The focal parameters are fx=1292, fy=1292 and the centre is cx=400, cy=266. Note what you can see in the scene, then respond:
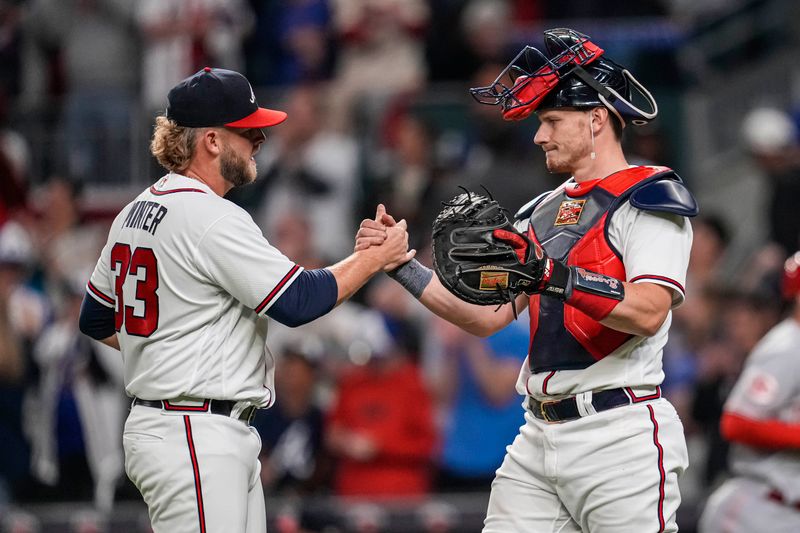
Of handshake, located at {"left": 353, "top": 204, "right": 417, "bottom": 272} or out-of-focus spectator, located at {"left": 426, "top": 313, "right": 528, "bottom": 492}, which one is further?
out-of-focus spectator, located at {"left": 426, "top": 313, "right": 528, "bottom": 492}

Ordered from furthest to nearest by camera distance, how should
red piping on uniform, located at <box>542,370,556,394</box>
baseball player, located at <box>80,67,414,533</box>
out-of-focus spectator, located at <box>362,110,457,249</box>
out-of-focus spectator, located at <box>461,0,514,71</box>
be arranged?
out-of-focus spectator, located at <box>461,0,514,71</box>, out-of-focus spectator, located at <box>362,110,457,249</box>, red piping on uniform, located at <box>542,370,556,394</box>, baseball player, located at <box>80,67,414,533</box>

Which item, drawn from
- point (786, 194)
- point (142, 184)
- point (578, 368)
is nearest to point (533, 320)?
point (578, 368)

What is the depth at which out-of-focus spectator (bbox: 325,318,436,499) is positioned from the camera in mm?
7816

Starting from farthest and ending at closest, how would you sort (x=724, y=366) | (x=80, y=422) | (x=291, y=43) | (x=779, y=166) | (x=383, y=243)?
(x=291, y=43) → (x=779, y=166) → (x=80, y=422) → (x=724, y=366) → (x=383, y=243)

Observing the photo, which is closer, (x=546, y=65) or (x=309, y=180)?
(x=546, y=65)

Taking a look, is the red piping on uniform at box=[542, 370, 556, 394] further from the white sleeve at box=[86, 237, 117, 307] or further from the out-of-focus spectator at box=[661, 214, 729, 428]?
the out-of-focus spectator at box=[661, 214, 729, 428]

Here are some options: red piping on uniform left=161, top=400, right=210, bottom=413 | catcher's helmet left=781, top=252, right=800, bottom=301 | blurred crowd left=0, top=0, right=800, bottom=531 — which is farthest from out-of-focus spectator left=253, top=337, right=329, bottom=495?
red piping on uniform left=161, top=400, right=210, bottom=413

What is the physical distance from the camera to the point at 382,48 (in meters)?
10.3

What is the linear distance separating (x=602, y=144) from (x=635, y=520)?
1334mm

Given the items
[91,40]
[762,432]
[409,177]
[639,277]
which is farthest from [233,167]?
[91,40]

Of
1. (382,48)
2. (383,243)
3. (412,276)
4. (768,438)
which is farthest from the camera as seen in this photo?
(382,48)

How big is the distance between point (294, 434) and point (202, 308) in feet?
11.4

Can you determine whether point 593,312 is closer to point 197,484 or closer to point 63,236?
point 197,484

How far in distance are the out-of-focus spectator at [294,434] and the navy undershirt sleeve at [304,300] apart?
11.3ft
